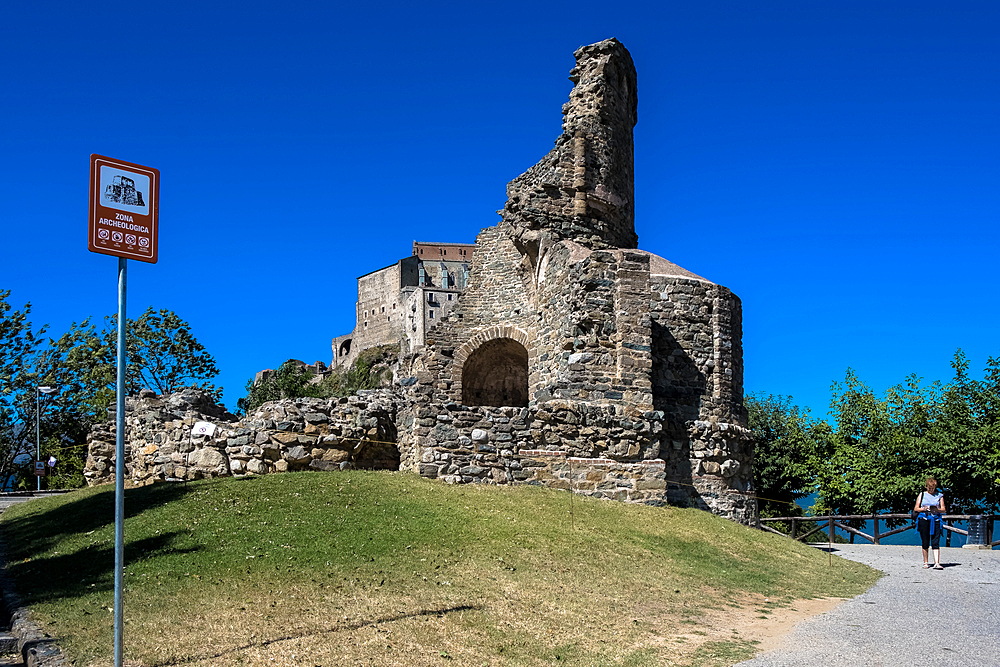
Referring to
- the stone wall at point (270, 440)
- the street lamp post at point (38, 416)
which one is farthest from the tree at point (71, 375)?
the stone wall at point (270, 440)

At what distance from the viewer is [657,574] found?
9.79 meters

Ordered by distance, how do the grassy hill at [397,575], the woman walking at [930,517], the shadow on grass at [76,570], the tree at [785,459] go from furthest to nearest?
1. the tree at [785,459]
2. the woman walking at [930,517]
3. the shadow on grass at [76,570]
4. the grassy hill at [397,575]

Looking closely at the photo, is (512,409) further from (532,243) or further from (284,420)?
(532,243)

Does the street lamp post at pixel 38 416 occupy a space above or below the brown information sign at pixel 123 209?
below

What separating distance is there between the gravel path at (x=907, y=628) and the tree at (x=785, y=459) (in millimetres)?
16709

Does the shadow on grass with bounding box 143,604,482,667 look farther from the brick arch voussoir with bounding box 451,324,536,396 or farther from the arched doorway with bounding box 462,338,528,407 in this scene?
the arched doorway with bounding box 462,338,528,407

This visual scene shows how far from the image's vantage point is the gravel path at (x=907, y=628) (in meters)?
6.85

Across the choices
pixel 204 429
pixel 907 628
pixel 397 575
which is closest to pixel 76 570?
pixel 397 575

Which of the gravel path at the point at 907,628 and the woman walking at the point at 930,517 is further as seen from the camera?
the woman walking at the point at 930,517

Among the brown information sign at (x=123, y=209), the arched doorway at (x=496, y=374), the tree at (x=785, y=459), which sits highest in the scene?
the brown information sign at (x=123, y=209)

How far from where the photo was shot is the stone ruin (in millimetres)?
14250

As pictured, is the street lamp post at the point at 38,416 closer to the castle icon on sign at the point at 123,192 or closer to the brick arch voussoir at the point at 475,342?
the brick arch voussoir at the point at 475,342

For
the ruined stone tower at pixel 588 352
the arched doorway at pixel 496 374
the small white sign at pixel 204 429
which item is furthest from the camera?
the arched doorway at pixel 496 374

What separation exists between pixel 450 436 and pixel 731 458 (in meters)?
6.72
